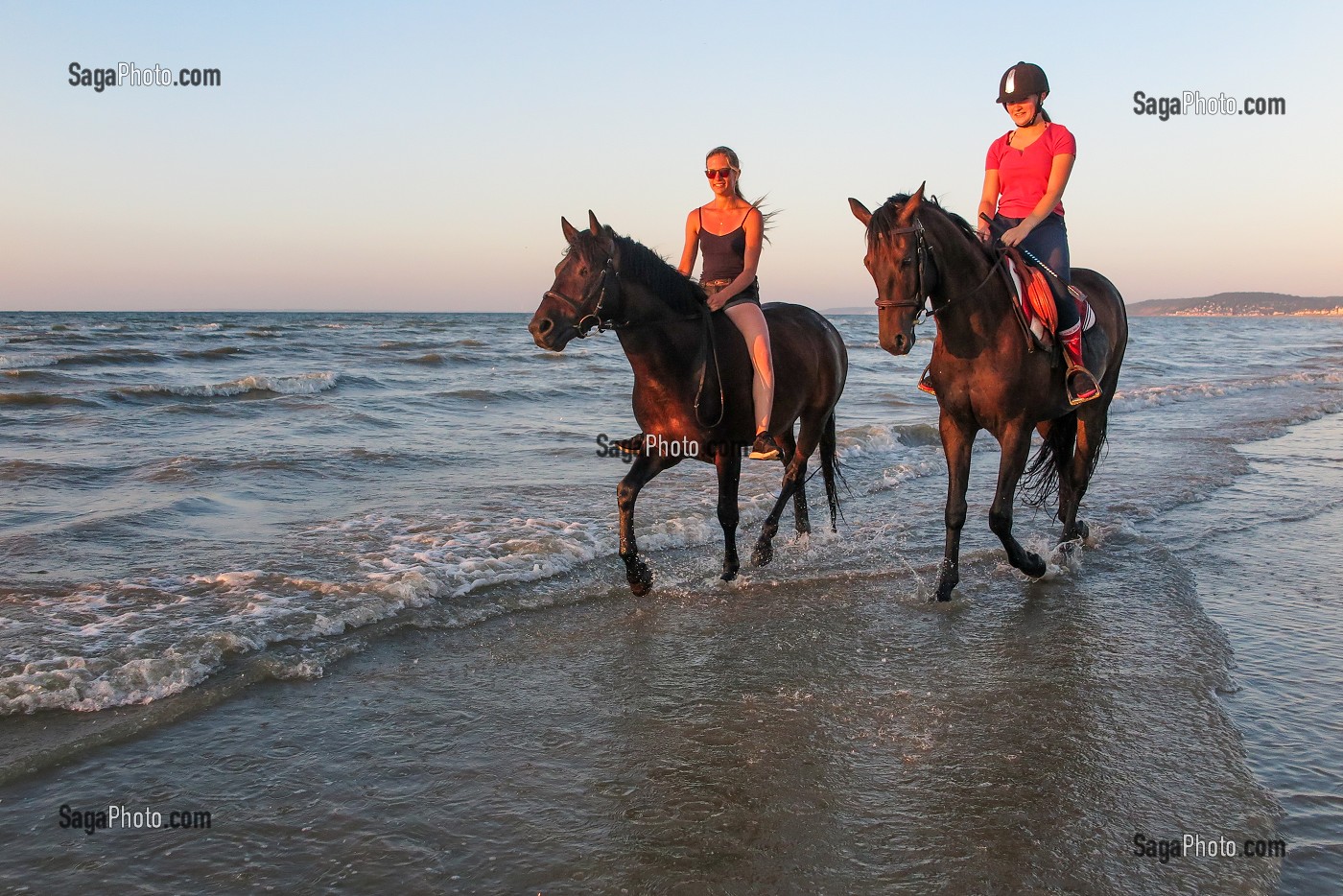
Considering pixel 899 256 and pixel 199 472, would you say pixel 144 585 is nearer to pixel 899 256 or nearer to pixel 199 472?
pixel 199 472

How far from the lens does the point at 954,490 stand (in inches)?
252

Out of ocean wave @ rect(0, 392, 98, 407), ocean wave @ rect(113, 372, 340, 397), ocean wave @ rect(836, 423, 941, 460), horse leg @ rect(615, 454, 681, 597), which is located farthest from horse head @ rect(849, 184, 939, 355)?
ocean wave @ rect(113, 372, 340, 397)

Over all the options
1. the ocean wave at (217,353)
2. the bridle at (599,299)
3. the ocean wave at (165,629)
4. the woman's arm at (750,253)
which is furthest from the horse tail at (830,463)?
the ocean wave at (217,353)

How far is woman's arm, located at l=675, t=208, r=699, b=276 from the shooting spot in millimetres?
7008

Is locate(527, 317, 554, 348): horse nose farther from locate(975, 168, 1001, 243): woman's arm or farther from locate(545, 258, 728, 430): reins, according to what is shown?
locate(975, 168, 1001, 243): woman's arm

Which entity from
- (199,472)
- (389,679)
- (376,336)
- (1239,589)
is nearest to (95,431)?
(199,472)

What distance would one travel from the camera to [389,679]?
4.94 m

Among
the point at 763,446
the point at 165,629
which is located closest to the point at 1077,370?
the point at 763,446

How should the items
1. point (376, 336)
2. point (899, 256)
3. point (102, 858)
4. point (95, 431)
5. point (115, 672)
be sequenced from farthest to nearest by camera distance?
point (376, 336) → point (95, 431) → point (899, 256) → point (115, 672) → point (102, 858)

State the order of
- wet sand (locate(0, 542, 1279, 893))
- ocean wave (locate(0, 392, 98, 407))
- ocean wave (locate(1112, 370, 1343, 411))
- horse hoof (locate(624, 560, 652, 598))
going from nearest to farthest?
wet sand (locate(0, 542, 1279, 893)) → horse hoof (locate(624, 560, 652, 598)) → ocean wave (locate(0, 392, 98, 407)) → ocean wave (locate(1112, 370, 1343, 411))

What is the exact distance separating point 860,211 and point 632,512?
2326 millimetres

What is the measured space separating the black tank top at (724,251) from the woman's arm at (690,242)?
0.05 m

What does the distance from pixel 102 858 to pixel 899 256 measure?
4.59 meters

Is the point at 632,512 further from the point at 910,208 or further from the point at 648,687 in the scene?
the point at 910,208
